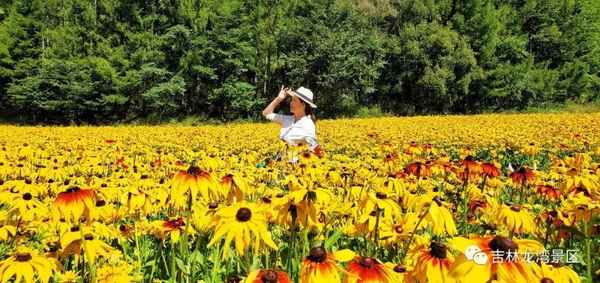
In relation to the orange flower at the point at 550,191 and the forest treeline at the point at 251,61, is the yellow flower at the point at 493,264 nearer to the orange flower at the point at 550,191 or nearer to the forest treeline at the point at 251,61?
the orange flower at the point at 550,191

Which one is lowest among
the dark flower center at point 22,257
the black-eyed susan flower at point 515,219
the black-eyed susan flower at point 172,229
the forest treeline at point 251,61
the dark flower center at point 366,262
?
the black-eyed susan flower at point 172,229

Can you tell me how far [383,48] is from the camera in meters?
42.1

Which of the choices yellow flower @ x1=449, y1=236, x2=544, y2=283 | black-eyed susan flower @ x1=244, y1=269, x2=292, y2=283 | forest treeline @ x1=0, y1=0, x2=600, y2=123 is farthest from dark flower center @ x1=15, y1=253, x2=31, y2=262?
forest treeline @ x1=0, y1=0, x2=600, y2=123

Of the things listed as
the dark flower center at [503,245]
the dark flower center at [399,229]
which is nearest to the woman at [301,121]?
the dark flower center at [399,229]

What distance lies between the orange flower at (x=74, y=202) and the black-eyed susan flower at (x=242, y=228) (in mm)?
684

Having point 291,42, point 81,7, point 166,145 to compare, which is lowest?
point 166,145

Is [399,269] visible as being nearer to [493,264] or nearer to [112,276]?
[493,264]

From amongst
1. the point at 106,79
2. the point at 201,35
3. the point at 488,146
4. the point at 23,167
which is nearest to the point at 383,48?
the point at 201,35

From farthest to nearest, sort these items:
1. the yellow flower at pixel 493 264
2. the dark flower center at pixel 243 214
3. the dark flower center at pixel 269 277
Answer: the dark flower center at pixel 243 214 < the dark flower center at pixel 269 277 < the yellow flower at pixel 493 264

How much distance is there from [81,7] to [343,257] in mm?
44544

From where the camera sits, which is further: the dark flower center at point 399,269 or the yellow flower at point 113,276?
the yellow flower at point 113,276

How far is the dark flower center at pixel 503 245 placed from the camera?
1145mm

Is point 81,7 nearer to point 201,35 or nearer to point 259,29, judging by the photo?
point 201,35

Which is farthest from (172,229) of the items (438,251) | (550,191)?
(550,191)
